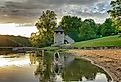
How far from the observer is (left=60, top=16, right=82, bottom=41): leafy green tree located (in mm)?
160250

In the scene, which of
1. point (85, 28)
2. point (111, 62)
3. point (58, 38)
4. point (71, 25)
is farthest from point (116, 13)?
point (71, 25)

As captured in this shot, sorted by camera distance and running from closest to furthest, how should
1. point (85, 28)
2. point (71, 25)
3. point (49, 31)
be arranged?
point (49, 31)
point (85, 28)
point (71, 25)

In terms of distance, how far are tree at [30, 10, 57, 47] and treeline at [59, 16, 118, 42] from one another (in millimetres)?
16876

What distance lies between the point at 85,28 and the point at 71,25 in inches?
1018

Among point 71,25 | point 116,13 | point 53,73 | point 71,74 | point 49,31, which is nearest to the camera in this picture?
point 71,74

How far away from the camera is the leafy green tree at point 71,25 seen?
160250 millimetres

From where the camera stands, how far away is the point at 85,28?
141375 millimetres

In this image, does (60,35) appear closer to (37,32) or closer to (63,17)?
(37,32)

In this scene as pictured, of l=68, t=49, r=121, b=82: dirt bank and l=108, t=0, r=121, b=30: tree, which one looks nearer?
l=68, t=49, r=121, b=82: dirt bank

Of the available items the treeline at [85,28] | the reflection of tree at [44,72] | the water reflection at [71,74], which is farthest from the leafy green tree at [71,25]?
the water reflection at [71,74]

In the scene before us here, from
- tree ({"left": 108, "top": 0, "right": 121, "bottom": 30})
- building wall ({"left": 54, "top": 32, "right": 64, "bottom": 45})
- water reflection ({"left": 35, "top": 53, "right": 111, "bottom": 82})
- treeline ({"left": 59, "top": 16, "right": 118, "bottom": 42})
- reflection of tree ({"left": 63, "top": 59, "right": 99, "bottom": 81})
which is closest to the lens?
water reflection ({"left": 35, "top": 53, "right": 111, "bottom": 82})

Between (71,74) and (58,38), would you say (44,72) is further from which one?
(58,38)

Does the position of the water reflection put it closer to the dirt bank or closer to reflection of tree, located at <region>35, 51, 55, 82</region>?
reflection of tree, located at <region>35, 51, 55, 82</region>

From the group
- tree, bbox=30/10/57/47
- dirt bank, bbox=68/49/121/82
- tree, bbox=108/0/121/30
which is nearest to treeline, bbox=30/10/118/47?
tree, bbox=30/10/57/47
